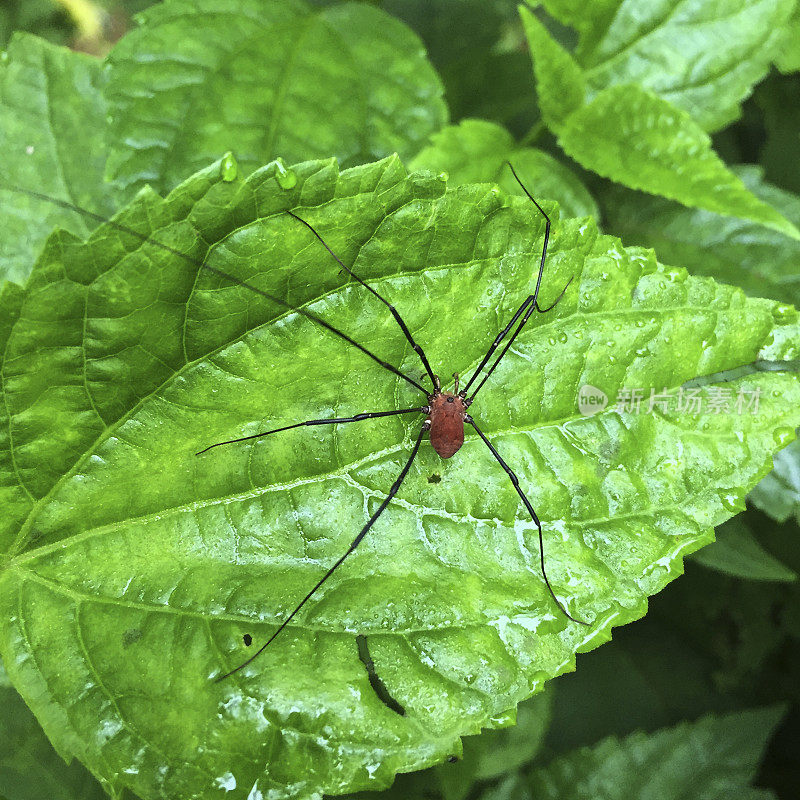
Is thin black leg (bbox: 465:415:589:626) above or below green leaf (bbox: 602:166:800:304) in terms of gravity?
below

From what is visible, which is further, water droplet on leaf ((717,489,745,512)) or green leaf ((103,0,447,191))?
green leaf ((103,0,447,191))

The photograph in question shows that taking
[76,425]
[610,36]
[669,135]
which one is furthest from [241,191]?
[610,36]

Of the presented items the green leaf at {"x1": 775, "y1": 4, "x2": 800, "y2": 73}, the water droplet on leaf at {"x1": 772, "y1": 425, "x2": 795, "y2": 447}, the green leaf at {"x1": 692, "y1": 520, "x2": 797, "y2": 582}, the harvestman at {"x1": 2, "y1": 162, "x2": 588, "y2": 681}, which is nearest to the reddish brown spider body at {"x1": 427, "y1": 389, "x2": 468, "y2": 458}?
the harvestman at {"x1": 2, "y1": 162, "x2": 588, "y2": 681}

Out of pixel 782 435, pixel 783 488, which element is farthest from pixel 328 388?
pixel 783 488

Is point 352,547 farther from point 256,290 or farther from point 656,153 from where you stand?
point 656,153

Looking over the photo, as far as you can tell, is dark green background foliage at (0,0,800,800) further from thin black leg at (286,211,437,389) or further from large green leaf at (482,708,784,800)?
large green leaf at (482,708,784,800)

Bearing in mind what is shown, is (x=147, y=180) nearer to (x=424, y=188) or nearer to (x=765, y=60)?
(x=424, y=188)

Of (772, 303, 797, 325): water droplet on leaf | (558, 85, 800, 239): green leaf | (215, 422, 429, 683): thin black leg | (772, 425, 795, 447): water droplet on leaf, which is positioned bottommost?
(215, 422, 429, 683): thin black leg
